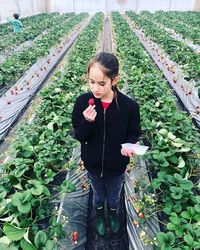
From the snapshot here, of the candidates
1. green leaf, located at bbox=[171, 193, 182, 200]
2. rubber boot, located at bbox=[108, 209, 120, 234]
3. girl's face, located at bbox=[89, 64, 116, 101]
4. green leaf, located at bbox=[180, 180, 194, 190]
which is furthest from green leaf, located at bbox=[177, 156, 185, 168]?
girl's face, located at bbox=[89, 64, 116, 101]

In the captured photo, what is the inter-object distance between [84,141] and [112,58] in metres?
0.65

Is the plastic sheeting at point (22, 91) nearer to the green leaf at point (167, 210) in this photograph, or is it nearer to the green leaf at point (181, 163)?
the green leaf at point (181, 163)

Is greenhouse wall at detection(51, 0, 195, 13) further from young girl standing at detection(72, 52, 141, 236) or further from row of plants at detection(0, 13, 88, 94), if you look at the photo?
young girl standing at detection(72, 52, 141, 236)

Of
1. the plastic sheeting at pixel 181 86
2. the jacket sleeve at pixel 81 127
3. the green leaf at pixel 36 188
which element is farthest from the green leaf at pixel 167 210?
the plastic sheeting at pixel 181 86

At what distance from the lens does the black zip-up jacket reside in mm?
1975

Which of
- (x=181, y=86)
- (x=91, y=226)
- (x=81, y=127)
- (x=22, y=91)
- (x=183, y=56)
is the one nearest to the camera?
(x=81, y=127)

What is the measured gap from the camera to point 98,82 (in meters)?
1.81

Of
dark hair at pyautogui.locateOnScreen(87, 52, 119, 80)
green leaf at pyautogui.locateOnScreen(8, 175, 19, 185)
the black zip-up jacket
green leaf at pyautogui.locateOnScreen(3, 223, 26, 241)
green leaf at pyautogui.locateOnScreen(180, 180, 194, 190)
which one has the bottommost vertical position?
green leaf at pyautogui.locateOnScreen(8, 175, 19, 185)

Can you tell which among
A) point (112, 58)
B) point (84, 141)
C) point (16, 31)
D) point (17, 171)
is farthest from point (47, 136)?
point (16, 31)

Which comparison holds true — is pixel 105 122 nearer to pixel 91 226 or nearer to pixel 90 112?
pixel 90 112

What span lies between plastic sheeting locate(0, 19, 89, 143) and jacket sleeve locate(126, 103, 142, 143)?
327 centimetres

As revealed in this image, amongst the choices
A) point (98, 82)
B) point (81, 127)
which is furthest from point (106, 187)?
point (98, 82)

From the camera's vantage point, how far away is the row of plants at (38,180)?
6.84ft

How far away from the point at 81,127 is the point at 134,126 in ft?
1.44
